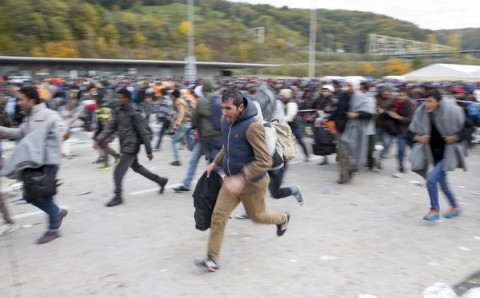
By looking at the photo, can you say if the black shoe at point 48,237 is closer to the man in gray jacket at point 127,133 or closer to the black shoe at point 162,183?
the man in gray jacket at point 127,133

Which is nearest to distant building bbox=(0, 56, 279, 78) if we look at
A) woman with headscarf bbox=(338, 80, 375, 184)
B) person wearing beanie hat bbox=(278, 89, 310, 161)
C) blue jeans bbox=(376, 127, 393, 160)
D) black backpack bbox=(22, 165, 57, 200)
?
person wearing beanie hat bbox=(278, 89, 310, 161)

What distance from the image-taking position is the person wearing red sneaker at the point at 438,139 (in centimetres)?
498

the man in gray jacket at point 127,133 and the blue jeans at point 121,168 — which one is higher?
the man in gray jacket at point 127,133

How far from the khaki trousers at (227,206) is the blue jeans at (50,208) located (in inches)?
76.2

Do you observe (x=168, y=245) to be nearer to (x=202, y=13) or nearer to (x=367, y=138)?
(x=367, y=138)

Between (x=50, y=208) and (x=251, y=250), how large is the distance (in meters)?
2.19

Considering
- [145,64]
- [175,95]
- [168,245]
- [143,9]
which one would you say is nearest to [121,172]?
[168,245]

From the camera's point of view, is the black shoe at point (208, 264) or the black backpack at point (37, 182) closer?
the black shoe at point (208, 264)

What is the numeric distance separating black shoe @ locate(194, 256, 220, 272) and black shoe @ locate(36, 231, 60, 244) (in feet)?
5.96

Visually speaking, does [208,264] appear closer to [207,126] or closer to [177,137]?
[207,126]

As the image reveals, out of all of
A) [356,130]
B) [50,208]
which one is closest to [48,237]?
[50,208]

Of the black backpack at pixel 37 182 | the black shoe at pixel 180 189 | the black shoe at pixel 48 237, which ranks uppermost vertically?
the black backpack at pixel 37 182

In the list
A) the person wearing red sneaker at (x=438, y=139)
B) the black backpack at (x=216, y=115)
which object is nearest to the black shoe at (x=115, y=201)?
the black backpack at (x=216, y=115)

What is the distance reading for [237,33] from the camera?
106 metres
